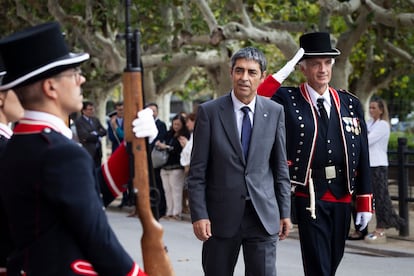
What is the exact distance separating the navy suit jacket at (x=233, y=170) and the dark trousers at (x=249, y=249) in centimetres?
6

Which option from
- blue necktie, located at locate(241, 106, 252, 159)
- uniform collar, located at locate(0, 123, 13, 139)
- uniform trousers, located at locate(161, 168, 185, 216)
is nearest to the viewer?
uniform collar, located at locate(0, 123, 13, 139)

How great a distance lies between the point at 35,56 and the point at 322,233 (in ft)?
11.2

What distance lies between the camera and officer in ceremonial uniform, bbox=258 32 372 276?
6922mm

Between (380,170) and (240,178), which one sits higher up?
(240,178)

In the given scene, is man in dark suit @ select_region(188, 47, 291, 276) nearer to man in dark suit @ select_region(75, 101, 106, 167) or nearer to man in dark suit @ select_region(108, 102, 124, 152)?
man in dark suit @ select_region(108, 102, 124, 152)

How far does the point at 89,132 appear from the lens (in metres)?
18.0

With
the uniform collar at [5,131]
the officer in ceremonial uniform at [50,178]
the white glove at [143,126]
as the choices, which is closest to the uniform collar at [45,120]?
the officer in ceremonial uniform at [50,178]

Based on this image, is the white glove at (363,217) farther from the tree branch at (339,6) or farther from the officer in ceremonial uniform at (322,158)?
the tree branch at (339,6)

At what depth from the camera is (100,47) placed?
68.3 feet

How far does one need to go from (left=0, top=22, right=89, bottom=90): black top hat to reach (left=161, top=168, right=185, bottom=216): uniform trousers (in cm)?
1218

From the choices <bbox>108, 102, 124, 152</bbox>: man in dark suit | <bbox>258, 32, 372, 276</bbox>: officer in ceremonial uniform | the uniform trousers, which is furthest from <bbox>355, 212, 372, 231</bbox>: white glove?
<bbox>108, 102, 124, 152</bbox>: man in dark suit

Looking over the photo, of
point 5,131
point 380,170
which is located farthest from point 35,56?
point 380,170

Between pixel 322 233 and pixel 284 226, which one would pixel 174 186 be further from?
pixel 284 226

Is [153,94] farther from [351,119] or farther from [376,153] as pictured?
[351,119]
